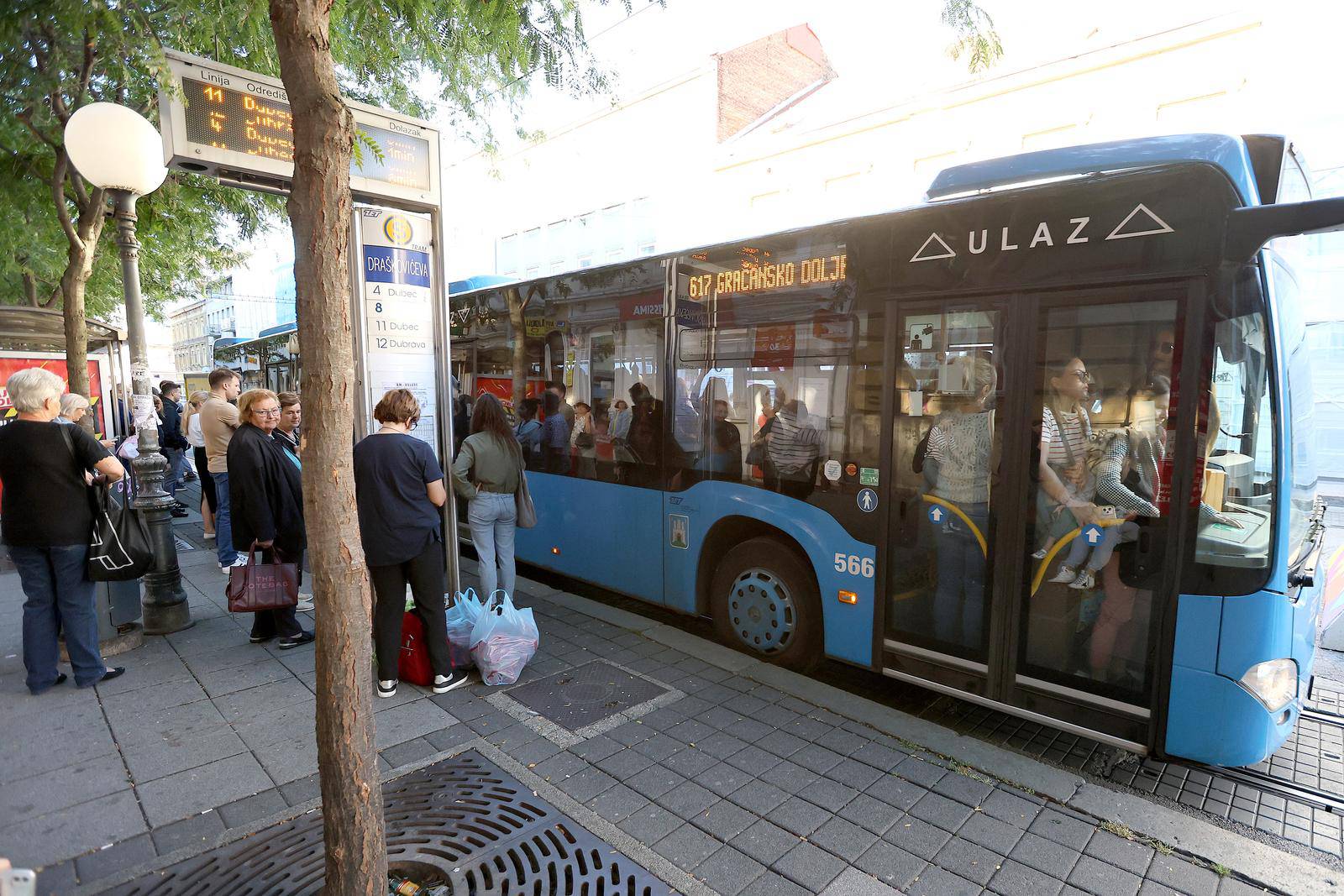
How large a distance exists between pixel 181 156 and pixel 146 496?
8.77ft

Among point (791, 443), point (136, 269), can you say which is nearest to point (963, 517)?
point (791, 443)

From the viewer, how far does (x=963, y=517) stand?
415cm

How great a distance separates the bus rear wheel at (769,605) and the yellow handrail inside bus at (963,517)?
106 cm

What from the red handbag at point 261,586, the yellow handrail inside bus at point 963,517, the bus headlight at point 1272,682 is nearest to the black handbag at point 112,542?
the red handbag at point 261,586

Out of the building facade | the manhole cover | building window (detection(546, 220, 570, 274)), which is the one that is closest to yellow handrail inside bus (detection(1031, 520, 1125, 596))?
the manhole cover


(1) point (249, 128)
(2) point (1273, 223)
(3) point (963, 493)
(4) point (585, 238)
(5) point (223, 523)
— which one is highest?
(4) point (585, 238)

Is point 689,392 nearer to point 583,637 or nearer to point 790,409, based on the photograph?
point 790,409

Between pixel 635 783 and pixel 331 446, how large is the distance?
7.71 ft

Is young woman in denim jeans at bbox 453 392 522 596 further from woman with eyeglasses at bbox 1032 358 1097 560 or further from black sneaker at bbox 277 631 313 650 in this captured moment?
woman with eyeglasses at bbox 1032 358 1097 560

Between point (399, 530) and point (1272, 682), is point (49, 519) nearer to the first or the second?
point (399, 530)

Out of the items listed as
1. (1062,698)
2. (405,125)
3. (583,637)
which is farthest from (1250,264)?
(405,125)

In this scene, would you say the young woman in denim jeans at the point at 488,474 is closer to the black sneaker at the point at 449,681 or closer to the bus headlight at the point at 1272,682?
the black sneaker at the point at 449,681

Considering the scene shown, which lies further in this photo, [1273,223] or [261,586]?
[261,586]

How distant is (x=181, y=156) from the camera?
13.8 ft
